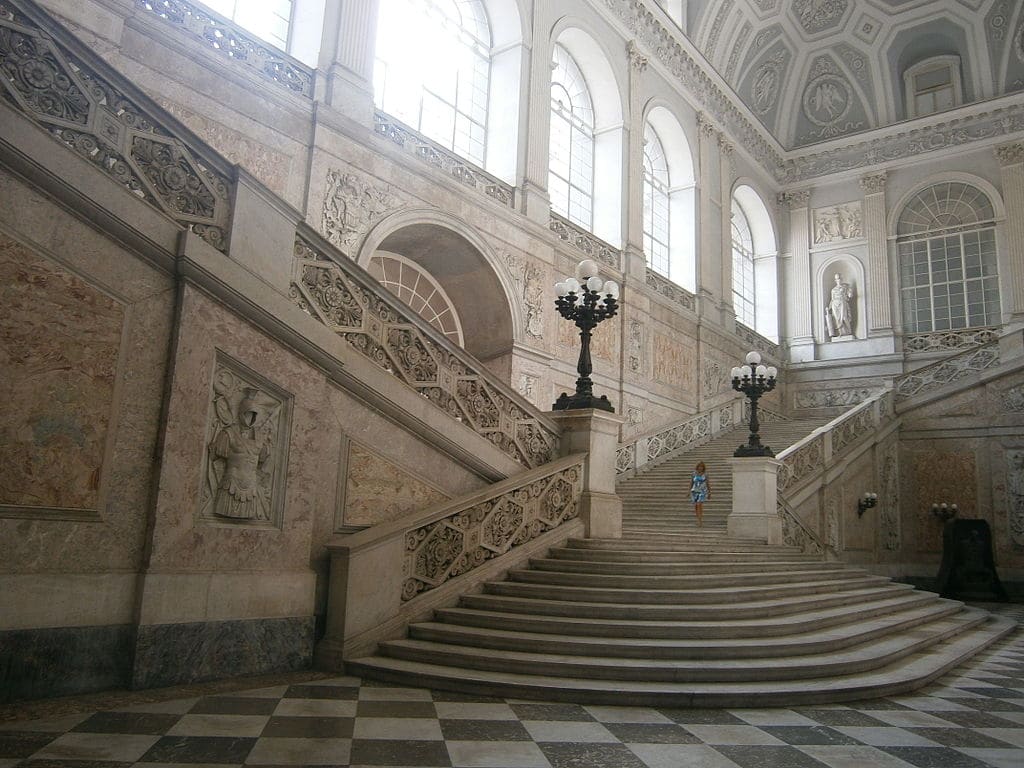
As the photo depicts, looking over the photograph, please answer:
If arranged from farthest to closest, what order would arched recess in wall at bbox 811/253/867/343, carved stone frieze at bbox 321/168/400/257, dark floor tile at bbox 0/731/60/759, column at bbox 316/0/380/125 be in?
arched recess in wall at bbox 811/253/867/343 → column at bbox 316/0/380/125 → carved stone frieze at bbox 321/168/400/257 → dark floor tile at bbox 0/731/60/759

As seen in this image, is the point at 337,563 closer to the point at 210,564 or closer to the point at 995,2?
the point at 210,564

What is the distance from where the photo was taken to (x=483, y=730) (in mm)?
4188

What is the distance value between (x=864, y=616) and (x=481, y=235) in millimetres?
9449

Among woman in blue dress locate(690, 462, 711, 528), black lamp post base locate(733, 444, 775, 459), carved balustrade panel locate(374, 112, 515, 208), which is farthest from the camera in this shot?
carved balustrade panel locate(374, 112, 515, 208)

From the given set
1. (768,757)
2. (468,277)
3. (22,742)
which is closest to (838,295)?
(468,277)

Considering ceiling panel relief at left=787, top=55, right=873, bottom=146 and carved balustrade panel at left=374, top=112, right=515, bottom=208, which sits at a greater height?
ceiling panel relief at left=787, top=55, right=873, bottom=146

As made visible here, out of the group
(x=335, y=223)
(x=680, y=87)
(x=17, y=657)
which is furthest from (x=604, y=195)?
(x=17, y=657)

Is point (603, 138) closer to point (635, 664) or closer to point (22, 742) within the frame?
point (635, 664)

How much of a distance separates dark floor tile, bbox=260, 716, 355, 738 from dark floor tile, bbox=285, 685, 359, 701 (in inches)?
21.6

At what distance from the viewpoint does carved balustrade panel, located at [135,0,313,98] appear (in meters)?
10.2

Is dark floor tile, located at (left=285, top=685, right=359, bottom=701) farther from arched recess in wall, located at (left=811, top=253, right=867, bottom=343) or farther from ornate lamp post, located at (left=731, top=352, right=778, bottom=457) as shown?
arched recess in wall, located at (left=811, top=253, right=867, bottom=343)

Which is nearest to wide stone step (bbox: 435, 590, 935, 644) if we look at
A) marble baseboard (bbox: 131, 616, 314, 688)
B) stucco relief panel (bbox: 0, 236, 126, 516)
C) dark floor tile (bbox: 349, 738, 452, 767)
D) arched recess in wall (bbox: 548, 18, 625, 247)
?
marble baseboard (bbox: 131, 616, 314, 688)

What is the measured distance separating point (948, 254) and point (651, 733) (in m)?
25.3

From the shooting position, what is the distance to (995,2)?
79.3 ft
